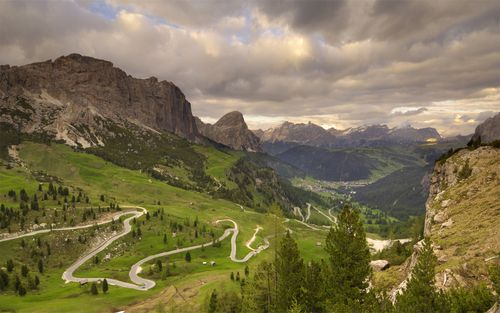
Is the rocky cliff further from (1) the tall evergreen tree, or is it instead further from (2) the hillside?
(1) the tall evergreen tree

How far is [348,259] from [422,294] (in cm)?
1128

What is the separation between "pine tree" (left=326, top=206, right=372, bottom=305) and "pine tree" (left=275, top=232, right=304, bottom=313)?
31.6 ft

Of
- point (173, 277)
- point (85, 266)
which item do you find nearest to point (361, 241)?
point (173, 277)

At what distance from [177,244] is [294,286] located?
5897 inches

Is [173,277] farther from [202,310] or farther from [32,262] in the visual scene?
[32,262]

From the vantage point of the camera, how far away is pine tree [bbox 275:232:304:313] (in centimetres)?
5994

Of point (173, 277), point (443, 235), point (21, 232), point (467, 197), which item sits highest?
point (467, 197)

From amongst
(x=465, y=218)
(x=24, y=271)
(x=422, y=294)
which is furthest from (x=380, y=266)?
(x=24, y=271)

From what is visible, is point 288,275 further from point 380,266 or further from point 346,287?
point 380,266

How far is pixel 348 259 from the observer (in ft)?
163

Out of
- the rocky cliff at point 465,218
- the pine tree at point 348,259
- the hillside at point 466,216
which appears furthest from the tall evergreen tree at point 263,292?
the hillside at point 466,216

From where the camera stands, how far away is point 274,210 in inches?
2645

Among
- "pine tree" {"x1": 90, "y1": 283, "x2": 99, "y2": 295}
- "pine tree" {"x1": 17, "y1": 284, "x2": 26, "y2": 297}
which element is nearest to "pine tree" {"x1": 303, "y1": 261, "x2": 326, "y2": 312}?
"pine tree" {"x1": 90, "y1": 283, "x2": 99, "y2": 295}

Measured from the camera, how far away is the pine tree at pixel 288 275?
5994 centimetres
